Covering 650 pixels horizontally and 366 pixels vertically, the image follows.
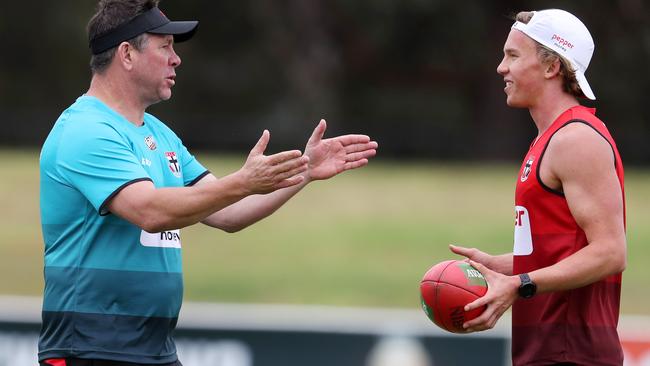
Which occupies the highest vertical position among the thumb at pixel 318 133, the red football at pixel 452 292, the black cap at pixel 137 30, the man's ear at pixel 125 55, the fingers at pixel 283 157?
the black cap at pixel 137 30

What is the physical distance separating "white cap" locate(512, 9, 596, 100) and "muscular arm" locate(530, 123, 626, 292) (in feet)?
1.27

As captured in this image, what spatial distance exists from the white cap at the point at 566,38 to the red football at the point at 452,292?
94cm

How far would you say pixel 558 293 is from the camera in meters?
5.01

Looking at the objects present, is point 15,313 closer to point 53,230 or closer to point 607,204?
point 53,230

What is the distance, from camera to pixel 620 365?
506 centimetres

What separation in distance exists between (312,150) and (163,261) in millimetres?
905

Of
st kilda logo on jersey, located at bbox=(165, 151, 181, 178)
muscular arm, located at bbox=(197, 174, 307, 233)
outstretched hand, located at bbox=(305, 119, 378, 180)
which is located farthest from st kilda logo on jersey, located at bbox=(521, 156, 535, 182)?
st kilda logo on jersey, located at bbox=(165, 151, 181, 178)

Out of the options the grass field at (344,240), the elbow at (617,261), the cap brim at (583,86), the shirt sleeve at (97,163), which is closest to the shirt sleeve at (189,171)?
the shirt sleeve at (97,163)

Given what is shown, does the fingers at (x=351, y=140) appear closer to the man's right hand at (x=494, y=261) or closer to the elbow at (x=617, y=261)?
the man's right hand at (x=494, y=261)

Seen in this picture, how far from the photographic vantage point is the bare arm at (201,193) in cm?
480

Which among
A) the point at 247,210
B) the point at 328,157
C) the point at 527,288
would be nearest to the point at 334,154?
the point at 328,157

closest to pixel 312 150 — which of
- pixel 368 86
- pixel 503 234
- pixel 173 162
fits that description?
pixel 173 162

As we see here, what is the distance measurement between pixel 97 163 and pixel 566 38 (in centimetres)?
209

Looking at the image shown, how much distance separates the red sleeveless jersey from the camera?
16.2 feet
